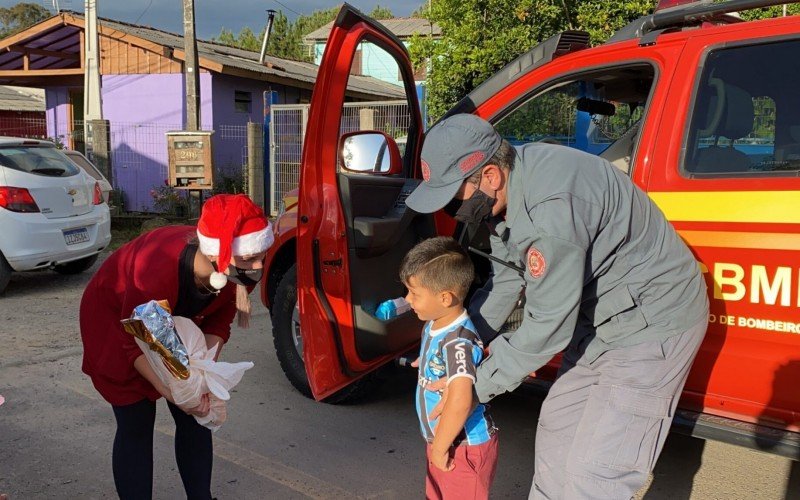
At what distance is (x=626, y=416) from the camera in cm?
212

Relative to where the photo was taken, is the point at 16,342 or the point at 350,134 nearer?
the point at 350,134

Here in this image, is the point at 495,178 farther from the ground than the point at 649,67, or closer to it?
closer to it

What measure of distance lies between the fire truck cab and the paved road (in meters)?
0.38

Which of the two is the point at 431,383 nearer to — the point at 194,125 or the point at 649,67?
the point at 649,67

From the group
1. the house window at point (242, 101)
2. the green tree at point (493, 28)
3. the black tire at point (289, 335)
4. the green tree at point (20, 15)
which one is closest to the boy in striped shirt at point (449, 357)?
the black tire at point (289, 335)

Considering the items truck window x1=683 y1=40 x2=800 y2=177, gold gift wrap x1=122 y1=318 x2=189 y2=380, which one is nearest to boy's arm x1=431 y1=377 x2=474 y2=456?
gold gift wrap x1=122 y1=318 x2=189 y2=380

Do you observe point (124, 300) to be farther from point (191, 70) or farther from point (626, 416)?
point (191, 70)

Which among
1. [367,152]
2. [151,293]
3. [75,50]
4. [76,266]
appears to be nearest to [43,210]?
[76,266]

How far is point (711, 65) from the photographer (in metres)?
3.02

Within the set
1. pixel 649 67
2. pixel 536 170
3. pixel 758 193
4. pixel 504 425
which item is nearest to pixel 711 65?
pixel 649 67

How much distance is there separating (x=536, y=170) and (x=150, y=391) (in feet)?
5.11

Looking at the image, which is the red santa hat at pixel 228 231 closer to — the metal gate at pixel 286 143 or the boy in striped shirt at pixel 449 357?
the boy in striped shirt at pixel 449 357

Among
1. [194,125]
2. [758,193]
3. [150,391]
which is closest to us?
[150,391]

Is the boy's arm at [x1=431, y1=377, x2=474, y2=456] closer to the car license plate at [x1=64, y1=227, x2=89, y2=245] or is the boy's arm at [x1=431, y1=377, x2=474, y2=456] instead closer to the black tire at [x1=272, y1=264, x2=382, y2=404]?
the black tire at [x1=272, y1=264, x2=382, y2=404]
